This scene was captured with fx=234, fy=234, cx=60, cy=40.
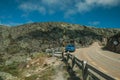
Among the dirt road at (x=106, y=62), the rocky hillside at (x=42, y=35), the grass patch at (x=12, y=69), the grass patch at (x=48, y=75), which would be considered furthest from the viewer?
the rocky hillside at (x=42, y=35)

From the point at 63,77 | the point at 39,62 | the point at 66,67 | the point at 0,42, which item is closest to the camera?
the point at 63,77

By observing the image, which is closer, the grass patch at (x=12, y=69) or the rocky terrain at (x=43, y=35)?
the grass patch at (x=12, y=69)

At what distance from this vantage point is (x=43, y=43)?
146500 millimetres

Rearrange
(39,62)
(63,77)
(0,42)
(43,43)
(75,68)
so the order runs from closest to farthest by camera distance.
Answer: (63,77) → (75,68) → (39,62) → (43,43) → (0,42)

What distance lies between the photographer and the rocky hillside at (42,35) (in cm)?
14512

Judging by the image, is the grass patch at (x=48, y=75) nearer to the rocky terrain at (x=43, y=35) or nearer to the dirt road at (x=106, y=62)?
the dirt road at (x=106, y=62)

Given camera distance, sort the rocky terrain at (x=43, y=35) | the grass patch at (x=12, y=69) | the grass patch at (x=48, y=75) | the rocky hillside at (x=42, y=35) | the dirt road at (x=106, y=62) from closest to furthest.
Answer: the dirt road at (x=106, y=62) < the grass patch at (x=48, y=75) < the grass patch at (x=12, y=69) < the rocky terrain at (x=43, y=35) < the rocky hillside at (x=42, y=35)

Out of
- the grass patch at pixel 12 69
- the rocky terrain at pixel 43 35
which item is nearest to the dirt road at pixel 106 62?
the grass patch at pixel 12 69

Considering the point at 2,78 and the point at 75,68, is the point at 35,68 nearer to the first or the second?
the point at 2,78

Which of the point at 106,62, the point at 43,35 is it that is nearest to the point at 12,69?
the point at 106,62

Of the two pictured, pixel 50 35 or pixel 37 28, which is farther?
pixel 37 28

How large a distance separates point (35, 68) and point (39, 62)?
1.87m

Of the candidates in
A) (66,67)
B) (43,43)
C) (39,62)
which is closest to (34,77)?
(66,67)

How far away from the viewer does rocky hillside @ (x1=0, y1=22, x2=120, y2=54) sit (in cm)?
14512
